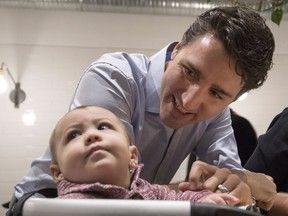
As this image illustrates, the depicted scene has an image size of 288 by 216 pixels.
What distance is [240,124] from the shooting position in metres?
1.83

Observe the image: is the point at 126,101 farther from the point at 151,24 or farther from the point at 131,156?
the point at 151,24

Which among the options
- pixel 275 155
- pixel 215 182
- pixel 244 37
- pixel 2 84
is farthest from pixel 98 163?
pixel 2 84

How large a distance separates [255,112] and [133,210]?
3637mm

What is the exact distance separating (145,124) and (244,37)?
37 cm

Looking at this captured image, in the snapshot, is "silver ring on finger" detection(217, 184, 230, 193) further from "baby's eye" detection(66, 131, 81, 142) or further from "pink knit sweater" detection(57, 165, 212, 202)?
"baby's eye" detection(66, 131, 81, 142)

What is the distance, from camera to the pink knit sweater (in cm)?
78

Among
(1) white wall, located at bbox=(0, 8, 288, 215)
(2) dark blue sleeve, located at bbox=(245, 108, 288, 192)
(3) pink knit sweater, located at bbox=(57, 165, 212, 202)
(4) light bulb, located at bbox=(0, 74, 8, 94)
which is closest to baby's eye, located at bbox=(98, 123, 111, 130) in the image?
(3) pink knit sweater, located at bbox=(57, 165, 212, 202)

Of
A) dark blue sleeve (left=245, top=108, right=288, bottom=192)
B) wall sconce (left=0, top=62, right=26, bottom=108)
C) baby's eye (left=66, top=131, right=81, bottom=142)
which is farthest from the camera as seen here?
wall sconce (left=0, top=62, right=26, bottom=108)

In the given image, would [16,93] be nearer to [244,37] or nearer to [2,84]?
[2,84]

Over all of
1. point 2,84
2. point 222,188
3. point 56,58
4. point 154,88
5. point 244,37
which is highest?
point 244,37

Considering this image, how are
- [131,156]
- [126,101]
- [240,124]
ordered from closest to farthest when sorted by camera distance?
[131,156] → [126,101] → [240,124]

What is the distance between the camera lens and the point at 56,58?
12.8 feet

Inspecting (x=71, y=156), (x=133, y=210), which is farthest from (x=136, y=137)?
(x=133, y=210)

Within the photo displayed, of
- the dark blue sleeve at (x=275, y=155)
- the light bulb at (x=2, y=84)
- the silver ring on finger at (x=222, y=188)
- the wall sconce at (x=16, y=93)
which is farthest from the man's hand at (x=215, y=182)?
the wall sconce at (x=16, y=93)
